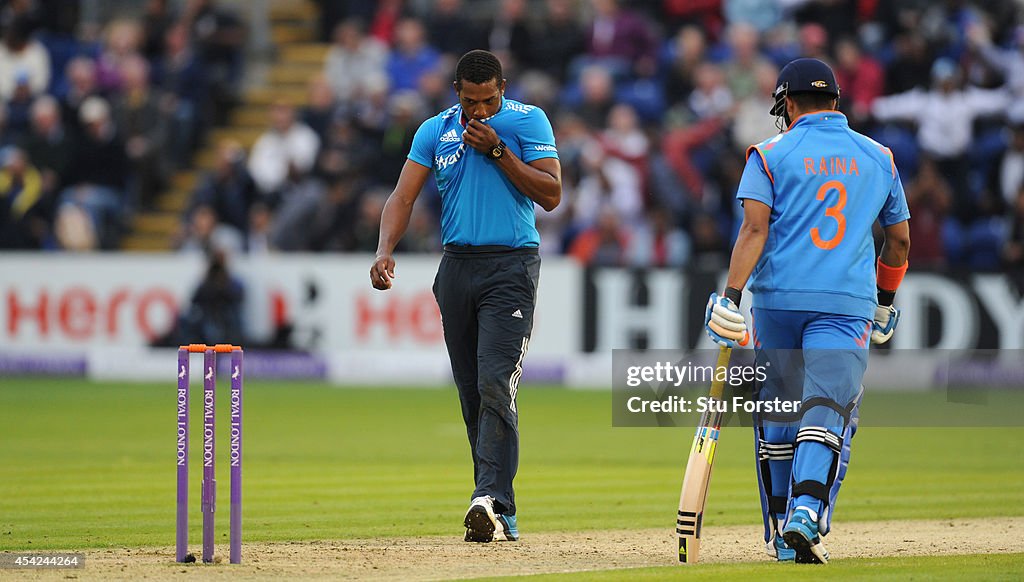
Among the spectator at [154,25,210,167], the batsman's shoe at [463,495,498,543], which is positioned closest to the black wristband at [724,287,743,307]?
the batsman's shoe at [463,495,498,543]

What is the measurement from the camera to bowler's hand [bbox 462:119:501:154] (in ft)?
29.2

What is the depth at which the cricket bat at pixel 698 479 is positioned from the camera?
319 inches

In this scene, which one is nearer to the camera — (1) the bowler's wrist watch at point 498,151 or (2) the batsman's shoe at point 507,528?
(1) the bowler's wrist watch at point 498,151

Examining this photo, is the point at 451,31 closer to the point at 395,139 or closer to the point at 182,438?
the point at 395,139

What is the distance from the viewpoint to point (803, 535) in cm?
786

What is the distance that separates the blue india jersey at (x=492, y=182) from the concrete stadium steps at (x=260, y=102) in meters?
17.2

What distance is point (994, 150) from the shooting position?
21.6 m

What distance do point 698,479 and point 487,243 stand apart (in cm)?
187

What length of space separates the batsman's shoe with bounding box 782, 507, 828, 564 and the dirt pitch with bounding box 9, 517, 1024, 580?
53cm

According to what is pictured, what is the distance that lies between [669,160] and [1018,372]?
540 centimetres

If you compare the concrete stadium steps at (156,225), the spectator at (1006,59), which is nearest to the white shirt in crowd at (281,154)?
the concrete stadium steps at (156,225)

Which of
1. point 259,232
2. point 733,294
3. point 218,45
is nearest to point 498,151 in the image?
point 733,294

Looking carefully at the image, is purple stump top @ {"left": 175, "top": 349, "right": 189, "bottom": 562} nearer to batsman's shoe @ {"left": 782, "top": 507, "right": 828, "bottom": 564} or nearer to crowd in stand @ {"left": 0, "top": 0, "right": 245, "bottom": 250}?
batsman's shoe @ {"left": 782, "top": 507, "right": 828, "bottom": 564}

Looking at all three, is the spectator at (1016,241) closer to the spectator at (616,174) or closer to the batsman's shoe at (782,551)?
the spectator at (616,174)
